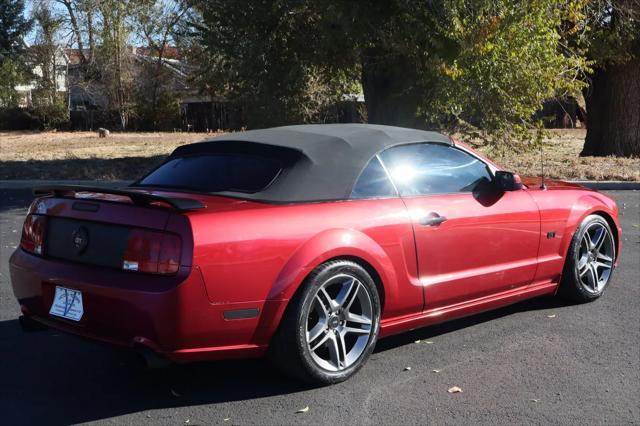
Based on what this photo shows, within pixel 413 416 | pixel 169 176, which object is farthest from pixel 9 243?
pixel 413 416

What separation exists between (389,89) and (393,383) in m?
12.6

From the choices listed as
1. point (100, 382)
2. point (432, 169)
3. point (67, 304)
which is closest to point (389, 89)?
point (432, 169)

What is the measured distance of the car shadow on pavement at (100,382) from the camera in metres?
3.92

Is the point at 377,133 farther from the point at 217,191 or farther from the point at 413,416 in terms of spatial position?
the point at 413,416

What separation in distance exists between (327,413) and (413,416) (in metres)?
0.45

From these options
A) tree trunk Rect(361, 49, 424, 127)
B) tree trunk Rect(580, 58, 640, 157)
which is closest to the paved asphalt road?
tree trunk Rect(361, 49, 424, 127)

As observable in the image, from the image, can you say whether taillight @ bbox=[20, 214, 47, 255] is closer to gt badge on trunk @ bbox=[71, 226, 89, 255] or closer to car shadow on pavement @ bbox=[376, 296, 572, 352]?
gt badge on trunk @ bbox=[71, 226, 89, 255]

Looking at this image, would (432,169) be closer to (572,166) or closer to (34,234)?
(34,234)

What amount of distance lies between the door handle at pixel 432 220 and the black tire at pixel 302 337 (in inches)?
27.0

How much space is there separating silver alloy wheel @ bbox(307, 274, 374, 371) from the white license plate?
1255 millimetres

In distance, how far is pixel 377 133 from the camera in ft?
16.4

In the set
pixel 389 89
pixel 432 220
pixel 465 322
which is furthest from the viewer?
pixel 389 89

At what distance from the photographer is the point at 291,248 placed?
4.01 metres

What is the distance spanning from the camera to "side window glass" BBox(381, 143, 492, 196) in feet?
15.8
